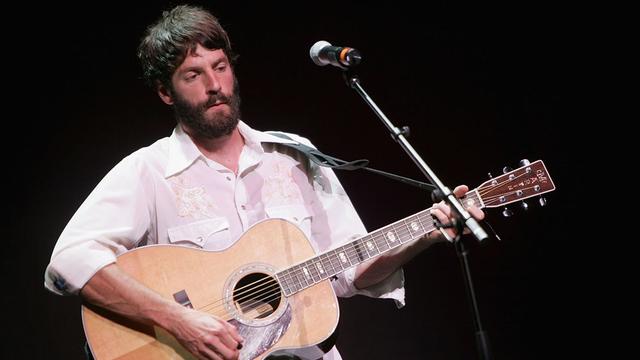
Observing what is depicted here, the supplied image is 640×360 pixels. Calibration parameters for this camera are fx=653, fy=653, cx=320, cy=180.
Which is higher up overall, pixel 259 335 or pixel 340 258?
pixel 340 258

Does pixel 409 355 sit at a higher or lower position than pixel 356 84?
lower

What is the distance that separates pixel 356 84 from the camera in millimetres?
2330

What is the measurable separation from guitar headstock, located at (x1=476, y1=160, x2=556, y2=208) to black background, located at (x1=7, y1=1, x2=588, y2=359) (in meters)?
1.17

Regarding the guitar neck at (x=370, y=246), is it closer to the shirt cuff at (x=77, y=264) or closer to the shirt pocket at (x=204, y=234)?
the shirt pocket at (x=204, y=234)

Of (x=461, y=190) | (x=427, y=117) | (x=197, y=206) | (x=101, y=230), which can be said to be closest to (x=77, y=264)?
(x=101, y=230)

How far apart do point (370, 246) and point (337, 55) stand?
2.51ft

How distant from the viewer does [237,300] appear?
2408 mm

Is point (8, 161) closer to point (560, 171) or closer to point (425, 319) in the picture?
point (425, 319)

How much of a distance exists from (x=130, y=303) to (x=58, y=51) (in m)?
1.69

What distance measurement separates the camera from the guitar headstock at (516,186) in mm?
2535

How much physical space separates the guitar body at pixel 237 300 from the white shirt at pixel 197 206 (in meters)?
0.13

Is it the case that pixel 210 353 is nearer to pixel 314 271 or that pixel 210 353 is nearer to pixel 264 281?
pixel 264 281

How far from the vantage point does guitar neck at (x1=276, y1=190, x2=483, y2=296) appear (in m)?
2.50

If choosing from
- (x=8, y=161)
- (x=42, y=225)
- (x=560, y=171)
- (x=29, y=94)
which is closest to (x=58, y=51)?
(x=29, y=94)
